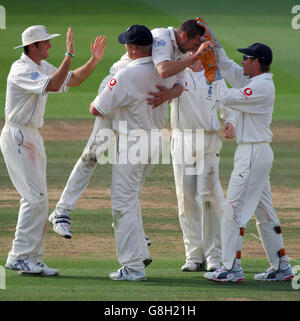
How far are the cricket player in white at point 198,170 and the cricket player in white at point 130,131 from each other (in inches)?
29.2

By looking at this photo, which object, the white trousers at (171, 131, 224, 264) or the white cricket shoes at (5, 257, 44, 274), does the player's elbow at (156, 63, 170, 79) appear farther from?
the white cricket shoes at (5, 257, 44, 274)

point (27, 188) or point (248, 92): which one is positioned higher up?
point (248, 92)

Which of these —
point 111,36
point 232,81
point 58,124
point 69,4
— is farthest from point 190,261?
point 69,4

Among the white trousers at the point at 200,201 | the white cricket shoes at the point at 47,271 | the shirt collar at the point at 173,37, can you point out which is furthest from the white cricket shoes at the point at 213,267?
the shirt collar at the point at 173,37

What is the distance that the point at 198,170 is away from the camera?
8.91m

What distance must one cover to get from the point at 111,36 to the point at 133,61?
62.3ft

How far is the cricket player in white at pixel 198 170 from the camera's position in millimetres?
8820

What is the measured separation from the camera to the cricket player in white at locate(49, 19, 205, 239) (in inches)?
310

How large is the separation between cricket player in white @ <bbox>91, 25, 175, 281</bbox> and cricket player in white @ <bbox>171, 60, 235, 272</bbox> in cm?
74

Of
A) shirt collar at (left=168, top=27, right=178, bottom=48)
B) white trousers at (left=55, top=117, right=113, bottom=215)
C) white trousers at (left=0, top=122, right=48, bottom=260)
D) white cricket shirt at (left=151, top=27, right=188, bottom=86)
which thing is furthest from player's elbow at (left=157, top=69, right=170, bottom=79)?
white trousers at (left=0, top=122, right=48, bottom=260)

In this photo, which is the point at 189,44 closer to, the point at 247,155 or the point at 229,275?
the point at 247,155

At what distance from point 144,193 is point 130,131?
4672mm

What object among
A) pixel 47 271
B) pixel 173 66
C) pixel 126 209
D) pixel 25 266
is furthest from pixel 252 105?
pixel 25 266

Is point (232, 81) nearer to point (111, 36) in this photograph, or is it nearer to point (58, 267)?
point (58, 267)
